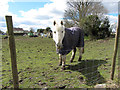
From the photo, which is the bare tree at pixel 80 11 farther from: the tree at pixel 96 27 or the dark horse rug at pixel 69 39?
the dark horse rug at pixel 69 39

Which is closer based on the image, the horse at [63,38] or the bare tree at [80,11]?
the horse at [63,38]

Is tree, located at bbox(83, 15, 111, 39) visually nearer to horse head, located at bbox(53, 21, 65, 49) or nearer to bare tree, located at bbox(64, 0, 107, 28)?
bare tree, located at bbox(64, 0, 107, 28)

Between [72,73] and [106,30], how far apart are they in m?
15.6

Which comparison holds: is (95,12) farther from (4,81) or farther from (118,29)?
(4,81)

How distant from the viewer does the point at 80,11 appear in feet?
A: 64.4

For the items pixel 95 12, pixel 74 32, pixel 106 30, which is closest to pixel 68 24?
pixel 95 12

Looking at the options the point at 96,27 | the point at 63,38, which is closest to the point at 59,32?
the point at 63,38

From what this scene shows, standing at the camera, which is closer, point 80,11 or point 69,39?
point 69,39

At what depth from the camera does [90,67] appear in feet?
15.8

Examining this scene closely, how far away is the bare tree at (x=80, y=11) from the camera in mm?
18641

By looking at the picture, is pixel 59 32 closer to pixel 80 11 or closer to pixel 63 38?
pixel 63 38

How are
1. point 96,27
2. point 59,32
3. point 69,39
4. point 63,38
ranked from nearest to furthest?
point 59,32
point 63,38
point 69,39
point 96,27

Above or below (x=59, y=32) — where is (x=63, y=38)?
below

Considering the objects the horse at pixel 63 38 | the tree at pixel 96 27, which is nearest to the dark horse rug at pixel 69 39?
the horse at pixel 63 38
